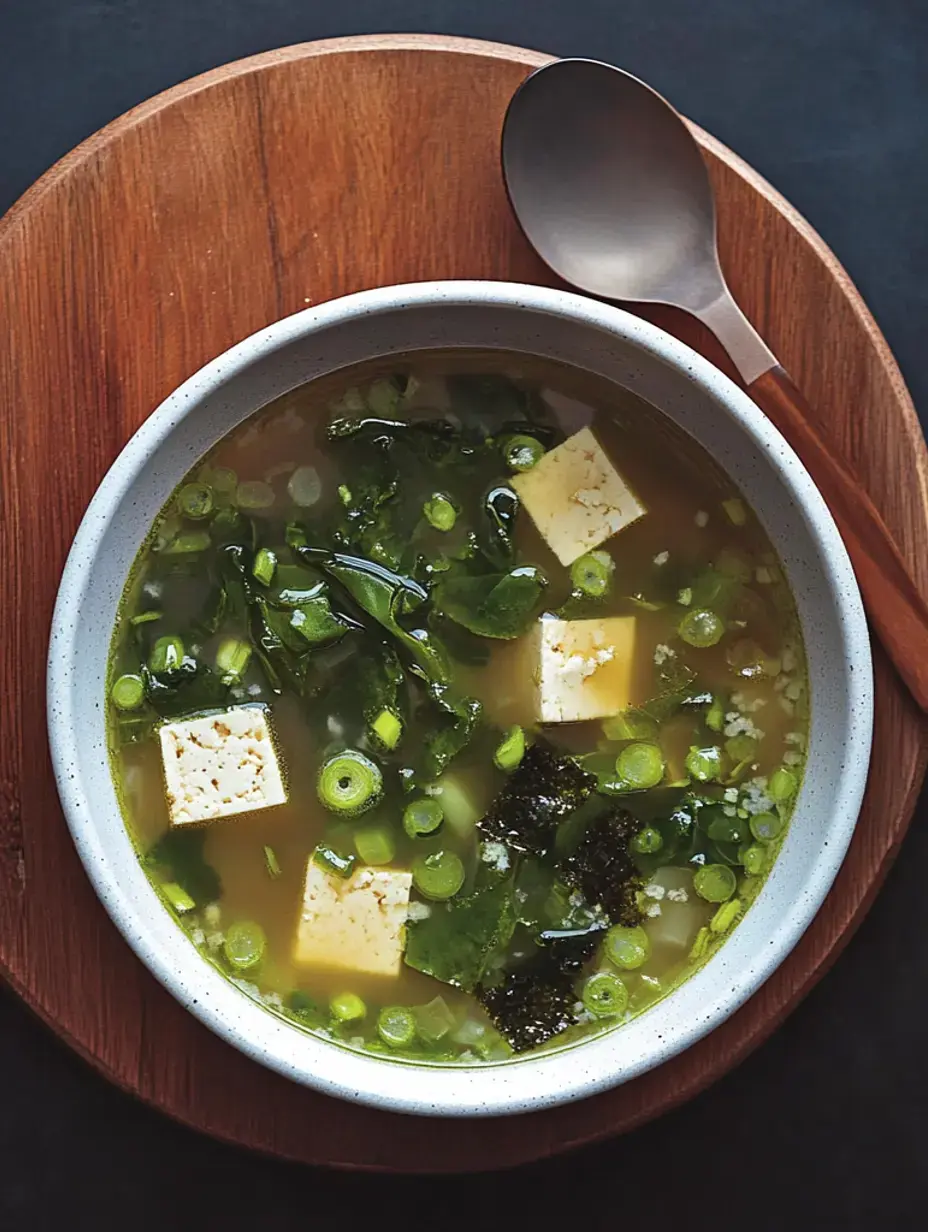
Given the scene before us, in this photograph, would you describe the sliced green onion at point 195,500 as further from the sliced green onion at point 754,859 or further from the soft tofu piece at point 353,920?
the sliced green onion at point 754,859

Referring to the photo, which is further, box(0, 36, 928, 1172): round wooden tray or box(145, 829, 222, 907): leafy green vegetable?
box(145, 829, 222, 907): leafy green vegetable

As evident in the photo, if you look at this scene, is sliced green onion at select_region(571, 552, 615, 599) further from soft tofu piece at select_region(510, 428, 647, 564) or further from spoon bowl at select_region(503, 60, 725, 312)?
spoon bowl at select_region(503, 60, 725, 312)

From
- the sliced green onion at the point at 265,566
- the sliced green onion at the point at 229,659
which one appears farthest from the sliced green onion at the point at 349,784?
the sliced green onion at the point at 265,566

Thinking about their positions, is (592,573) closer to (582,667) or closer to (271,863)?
(582,667)

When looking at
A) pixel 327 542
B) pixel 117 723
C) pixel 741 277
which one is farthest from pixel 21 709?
pixel 741 277

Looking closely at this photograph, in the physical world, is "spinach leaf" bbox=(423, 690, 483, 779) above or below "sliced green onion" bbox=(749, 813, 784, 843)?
above

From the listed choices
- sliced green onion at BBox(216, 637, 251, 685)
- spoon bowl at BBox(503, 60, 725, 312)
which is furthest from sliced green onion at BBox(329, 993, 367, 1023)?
spoon bowl at BBox(503, 60, 725, 312)
